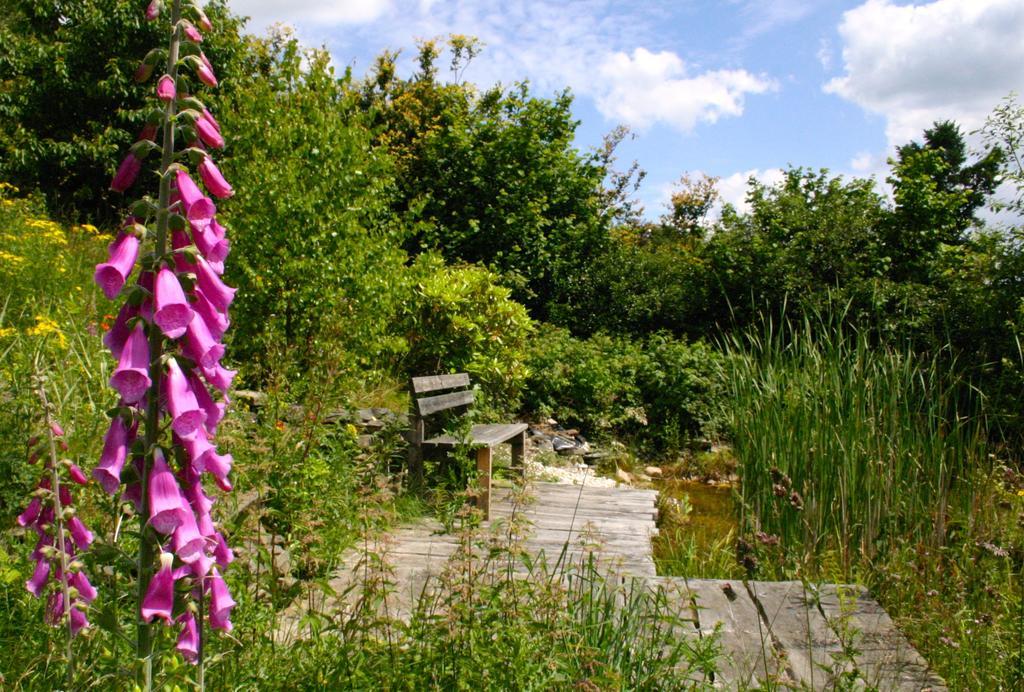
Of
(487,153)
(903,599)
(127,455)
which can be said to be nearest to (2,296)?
(127,455)

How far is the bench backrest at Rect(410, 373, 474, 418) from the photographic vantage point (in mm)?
5637

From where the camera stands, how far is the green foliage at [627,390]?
9.96 m

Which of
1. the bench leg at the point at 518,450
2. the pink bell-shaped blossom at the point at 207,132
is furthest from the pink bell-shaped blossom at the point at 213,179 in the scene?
the bench leg at the point at 518,450

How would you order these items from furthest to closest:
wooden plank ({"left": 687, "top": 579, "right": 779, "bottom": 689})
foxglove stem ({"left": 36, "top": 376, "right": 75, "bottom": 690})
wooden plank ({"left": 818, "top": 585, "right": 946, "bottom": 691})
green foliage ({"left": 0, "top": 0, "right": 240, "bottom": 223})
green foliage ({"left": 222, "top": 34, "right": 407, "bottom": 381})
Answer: green foliage ({"left": 0, "top": 0, "right": 240, "bottom": 223}) → green foliage ({"left": 222, "top": 34, "right": 407, "bottom": 381}) → wooden plank ({"left": 687, "top": 579, "right": 779, "bottom": 689}) → wooden plank ({"left": 818, "top": 585, "right": 946, "bottom": 691}) → foxglove stem ({"left": 36, "top": 376, "right": 75, "bottom": 690})

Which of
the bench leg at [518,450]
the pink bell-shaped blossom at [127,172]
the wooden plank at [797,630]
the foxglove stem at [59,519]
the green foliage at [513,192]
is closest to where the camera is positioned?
the pink bell-shaped blossom at [127,172]

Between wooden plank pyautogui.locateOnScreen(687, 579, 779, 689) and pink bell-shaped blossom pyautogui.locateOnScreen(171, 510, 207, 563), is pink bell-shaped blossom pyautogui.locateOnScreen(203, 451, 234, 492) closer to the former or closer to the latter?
pink bell-shaped blossom pyautogui.locateOnScreen(171, 510, 207, 563)

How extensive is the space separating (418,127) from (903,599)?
39.7 ft

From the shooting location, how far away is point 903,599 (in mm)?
4156

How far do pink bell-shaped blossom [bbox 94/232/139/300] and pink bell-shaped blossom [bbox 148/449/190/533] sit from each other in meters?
0.29

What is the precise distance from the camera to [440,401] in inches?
235

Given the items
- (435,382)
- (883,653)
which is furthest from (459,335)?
(883,653)

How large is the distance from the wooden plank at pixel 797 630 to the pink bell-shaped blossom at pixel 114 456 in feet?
7.47

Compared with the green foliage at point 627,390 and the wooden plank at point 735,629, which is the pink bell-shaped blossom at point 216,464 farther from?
the green foliage at point 627,390

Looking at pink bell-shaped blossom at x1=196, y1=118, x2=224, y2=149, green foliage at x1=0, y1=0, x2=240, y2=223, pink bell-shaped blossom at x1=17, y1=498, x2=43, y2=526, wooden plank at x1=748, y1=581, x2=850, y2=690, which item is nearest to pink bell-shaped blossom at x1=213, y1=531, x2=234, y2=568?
pink bell-shaped blossom at x1=17, y1=498, x2=43, y2=526
